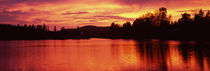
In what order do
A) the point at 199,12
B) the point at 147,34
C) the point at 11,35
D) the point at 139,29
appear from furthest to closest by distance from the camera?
the point at 11,35 → the point at 139,29 → the point at 147,34 → the point at 199,12

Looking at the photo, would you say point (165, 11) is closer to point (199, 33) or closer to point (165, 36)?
point (165, 36)

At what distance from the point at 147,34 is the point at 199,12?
38692 millimetres

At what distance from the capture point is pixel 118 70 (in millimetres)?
21844

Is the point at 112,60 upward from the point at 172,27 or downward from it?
downward

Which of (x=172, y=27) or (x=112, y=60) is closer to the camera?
(x=112, y=60)

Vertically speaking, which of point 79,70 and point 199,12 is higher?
point 199,12

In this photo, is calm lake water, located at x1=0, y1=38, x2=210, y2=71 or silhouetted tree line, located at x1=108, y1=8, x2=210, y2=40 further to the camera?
silhouetted tree line, located at x1=108, y1=8, x2=210, y2=40

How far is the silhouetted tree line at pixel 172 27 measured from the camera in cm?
10494

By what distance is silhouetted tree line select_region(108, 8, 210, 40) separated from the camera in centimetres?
10494

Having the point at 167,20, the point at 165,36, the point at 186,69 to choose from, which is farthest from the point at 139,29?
the point at 186,69

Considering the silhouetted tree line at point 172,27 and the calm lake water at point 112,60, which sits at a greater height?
the silhouetted tree line at point 172,27

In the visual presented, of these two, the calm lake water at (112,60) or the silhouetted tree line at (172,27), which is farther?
the silhouetted tree line at (172,27)

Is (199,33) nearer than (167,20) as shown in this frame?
Yes

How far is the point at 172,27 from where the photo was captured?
440 ft
